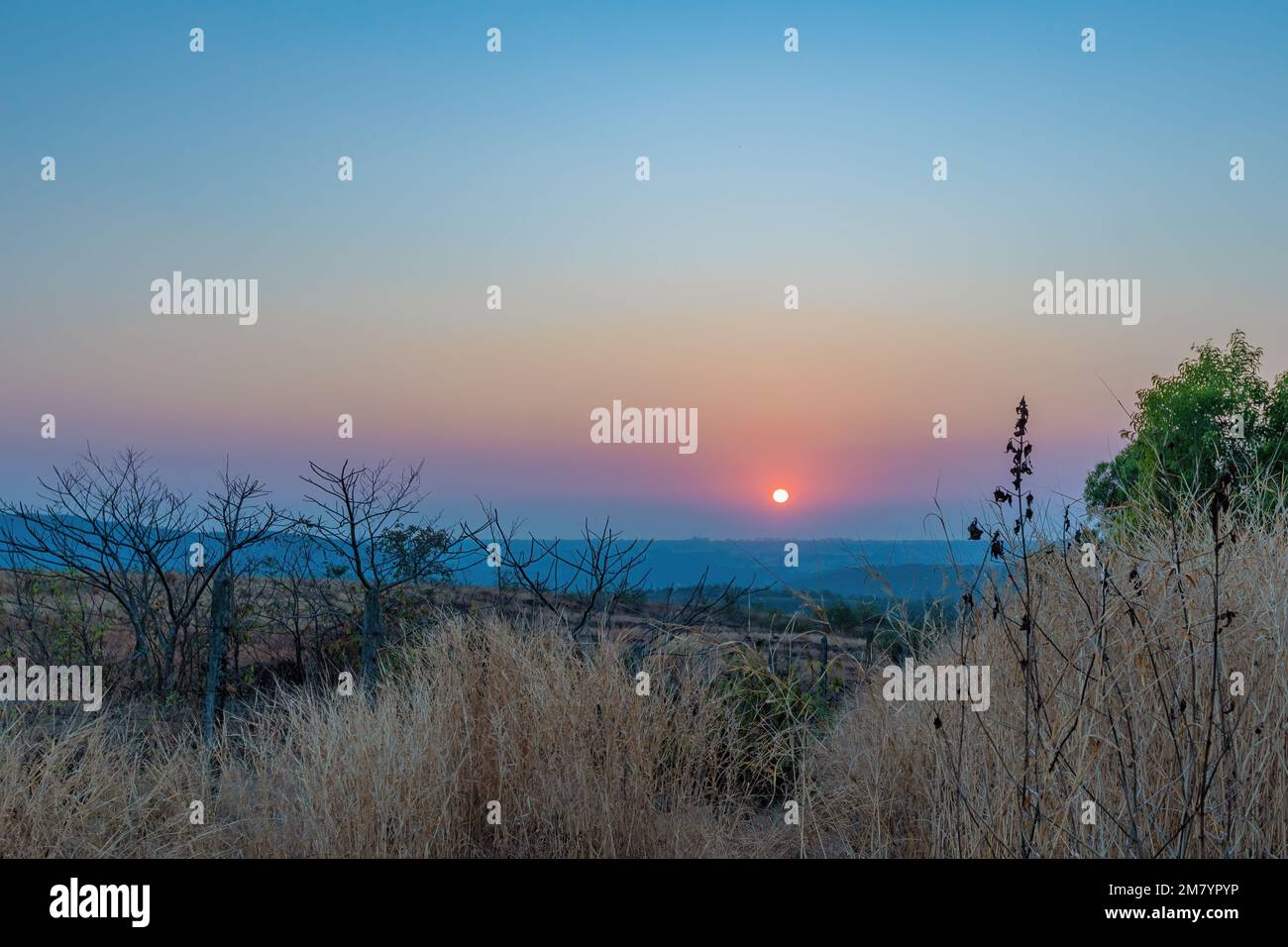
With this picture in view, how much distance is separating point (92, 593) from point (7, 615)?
2.62 feet

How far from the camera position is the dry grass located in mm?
4293

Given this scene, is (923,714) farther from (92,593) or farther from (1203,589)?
(92,593)

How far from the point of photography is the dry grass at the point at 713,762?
4.29 metres

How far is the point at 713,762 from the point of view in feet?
21.1

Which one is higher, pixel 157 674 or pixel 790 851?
pixel 157 674
